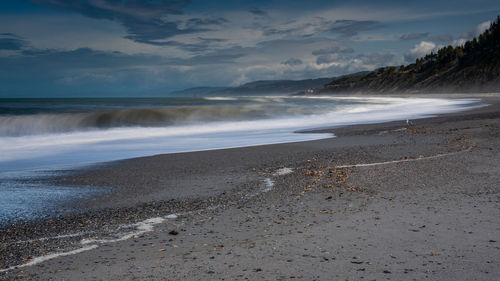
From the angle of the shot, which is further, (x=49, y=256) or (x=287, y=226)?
(x=287, y=226)

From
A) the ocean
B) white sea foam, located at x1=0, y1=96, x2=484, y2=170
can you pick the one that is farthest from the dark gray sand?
white sea foam, located at x1=0, y1=96, x2=484, y2=170

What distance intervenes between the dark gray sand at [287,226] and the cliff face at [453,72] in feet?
236

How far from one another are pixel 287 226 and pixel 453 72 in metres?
94.9

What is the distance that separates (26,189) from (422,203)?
6265 millimetres

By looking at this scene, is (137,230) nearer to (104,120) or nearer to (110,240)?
(110,240)

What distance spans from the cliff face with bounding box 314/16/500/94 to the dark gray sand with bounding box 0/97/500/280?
71.9m

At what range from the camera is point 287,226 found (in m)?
4.29

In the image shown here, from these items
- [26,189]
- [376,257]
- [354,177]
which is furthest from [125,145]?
[376,257]

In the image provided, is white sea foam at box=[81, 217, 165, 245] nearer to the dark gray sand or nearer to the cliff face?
the dark gray sand

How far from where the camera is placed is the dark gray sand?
3250 mm

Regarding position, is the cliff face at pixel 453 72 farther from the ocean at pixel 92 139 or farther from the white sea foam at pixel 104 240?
the white sea foam at pixel 104 240

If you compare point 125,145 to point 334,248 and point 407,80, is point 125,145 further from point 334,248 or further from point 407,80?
point 407,80

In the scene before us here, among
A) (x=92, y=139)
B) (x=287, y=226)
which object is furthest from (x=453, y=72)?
(x=287, y=226)

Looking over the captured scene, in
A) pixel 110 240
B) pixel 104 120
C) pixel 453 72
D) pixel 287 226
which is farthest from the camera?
pixel 453 72
